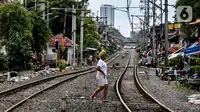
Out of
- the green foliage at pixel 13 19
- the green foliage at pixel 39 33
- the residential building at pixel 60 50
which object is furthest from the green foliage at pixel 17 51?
the residential building at pixel 60 50

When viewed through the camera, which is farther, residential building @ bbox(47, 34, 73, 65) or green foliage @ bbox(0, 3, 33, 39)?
residential building @ bbox(47, 34, 73, 65)

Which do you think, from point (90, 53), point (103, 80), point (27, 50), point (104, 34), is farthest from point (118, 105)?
point (104, 34)

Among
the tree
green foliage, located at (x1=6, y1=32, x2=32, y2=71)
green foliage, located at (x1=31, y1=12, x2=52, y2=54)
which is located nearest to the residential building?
green foliage, located at (x1=31, y1=12, x2=52, y2=54)

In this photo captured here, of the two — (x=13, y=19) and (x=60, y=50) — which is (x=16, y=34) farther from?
(x=60, y=50)

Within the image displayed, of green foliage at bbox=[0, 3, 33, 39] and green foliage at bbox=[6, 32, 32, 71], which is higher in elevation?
green foliage at bbox=[0, 3, 33, 39]

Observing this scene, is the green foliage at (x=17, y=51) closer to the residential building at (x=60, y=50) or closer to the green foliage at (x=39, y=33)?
the green foliage at (x=39, y=33)

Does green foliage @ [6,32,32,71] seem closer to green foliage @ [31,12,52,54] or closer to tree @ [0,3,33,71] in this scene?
tree @ [0,3,33,71]

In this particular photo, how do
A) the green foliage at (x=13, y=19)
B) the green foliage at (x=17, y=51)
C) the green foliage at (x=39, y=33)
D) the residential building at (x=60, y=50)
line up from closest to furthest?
the green foliage at (x=17, y=51), the green foliage at (x=13, y=19), the green foliage at (x=39, y=33), the residential building at (x=60, y=50)

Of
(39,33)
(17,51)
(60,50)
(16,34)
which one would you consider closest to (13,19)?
(16,34)

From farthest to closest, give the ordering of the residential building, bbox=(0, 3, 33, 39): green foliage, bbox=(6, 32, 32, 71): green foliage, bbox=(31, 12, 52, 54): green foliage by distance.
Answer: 1. the residential building
2. bbox=(31, 12, 52, 54): green foliage
3. bbox=(0, 3, 33, 39): green foliage
4. bbox=(6, 32, 32, 71): green foliage

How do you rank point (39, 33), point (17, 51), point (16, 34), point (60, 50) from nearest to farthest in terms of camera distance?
point (17, 51) → point (16, 34) → point (39, 33) → point (60, 50)

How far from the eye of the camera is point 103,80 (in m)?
14.1

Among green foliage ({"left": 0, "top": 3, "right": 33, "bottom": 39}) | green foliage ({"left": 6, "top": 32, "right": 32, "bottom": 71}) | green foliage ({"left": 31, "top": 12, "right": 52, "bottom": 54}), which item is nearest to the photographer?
green foliage ({"left": 6, "top": 32, "right": 32, "bottom": 71})

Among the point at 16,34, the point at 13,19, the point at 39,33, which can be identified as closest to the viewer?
the point at 16,34
